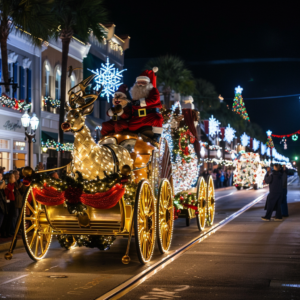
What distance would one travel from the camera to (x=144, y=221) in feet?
32.0

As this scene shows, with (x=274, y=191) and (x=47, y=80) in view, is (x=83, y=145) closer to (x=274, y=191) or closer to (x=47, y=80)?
(x=274, y=191)

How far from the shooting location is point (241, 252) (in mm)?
11133

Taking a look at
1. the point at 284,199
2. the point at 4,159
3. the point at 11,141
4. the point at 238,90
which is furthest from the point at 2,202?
the point at 238,90

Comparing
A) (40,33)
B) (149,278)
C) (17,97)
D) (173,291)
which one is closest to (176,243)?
(149,278)

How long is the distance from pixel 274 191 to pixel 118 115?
795 centimetres

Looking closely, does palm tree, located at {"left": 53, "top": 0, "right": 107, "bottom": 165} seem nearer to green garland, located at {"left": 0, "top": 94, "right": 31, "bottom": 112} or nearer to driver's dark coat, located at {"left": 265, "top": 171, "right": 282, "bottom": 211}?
green garland, located at {"left": 0, "top": 94, "right": 31, "bottom": 112}

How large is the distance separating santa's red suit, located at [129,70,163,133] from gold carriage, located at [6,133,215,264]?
1.38 feet

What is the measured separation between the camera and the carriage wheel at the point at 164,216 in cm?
1059

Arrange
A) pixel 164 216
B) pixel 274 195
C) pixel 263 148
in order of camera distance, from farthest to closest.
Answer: pixel 263 148, pixel 274 195, pixel 164 216

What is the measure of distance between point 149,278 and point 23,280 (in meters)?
1.80

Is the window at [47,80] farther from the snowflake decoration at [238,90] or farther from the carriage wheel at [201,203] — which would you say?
the snowflake decoration at [238,90]

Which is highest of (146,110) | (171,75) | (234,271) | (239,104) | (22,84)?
(239,104)

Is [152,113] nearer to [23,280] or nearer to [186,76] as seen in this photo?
[23,280]

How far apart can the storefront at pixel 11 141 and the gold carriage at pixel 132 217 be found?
18.0m
